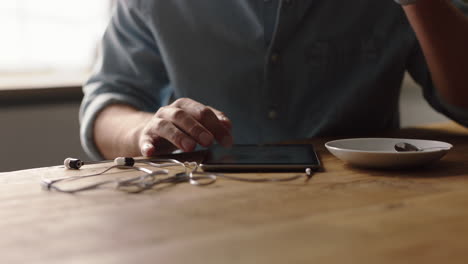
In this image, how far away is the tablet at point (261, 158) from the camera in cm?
70

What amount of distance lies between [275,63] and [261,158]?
0.46 metres

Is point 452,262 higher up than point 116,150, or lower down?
higher up

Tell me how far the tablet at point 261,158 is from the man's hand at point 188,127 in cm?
3

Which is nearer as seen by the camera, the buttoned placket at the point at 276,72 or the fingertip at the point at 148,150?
the fingertip at the point at 148,150

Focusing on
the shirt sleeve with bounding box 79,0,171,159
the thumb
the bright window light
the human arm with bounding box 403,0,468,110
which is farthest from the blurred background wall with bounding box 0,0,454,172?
the human arm with bounding box 403,0,468,110

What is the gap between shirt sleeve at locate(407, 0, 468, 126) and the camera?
1121mm

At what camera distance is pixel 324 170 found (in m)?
0.71

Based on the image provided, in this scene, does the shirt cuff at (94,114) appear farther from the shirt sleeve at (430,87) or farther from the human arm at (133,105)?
the shirt sleeve at (430,87)

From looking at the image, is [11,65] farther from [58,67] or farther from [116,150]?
[116,150]

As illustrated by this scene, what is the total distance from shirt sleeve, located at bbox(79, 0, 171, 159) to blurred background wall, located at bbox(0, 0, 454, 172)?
2.52 feet

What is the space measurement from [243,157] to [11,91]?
1370mm

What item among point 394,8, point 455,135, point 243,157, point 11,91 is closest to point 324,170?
point 243,157

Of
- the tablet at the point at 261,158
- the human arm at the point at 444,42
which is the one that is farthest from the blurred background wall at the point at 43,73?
the human arm at the point at 444,42

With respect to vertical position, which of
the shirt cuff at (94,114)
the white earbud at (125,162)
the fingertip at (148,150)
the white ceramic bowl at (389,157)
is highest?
the white ceramic bowl at (389,157)
